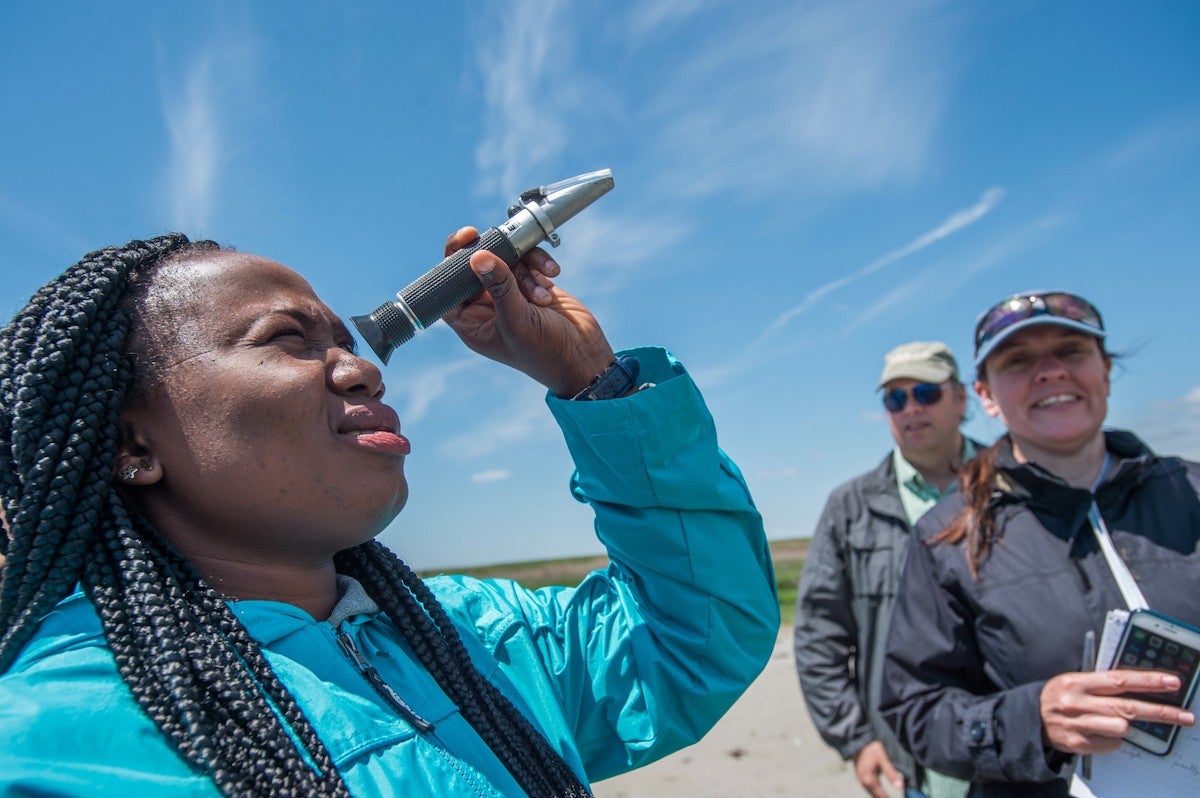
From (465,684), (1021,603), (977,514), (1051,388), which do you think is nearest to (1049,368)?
(1051,388)

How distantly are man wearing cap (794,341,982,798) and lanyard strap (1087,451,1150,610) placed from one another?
1.31 m

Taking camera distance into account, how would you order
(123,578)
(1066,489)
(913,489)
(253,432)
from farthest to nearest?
(913,489), (1066,489), (253,432), (123,578)

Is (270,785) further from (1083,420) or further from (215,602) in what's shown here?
(1083,420)

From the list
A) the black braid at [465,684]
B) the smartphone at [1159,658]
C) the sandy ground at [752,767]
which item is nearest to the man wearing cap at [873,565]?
the smartphone at [1159,658]

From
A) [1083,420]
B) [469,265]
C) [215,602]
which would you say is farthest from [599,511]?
[1083,420]

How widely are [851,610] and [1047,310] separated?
2258 millimetres

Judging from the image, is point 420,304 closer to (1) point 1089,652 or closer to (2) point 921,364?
(1) point 1089,652

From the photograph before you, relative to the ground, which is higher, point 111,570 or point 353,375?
point 353,375

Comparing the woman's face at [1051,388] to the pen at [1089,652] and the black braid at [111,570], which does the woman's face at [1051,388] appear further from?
the black braid at [111,570]

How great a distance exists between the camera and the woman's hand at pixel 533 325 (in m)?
2.21

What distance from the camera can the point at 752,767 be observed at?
23.6ft

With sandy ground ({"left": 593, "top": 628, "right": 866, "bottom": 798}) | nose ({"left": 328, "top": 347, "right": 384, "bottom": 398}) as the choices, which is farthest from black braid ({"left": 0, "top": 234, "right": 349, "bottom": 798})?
sandy ground ({"left": 593, "top": 628, "right": 866, "bottom": 798})

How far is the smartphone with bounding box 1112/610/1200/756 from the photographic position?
257cm

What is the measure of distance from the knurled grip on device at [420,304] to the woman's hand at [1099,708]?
2.28 metres
